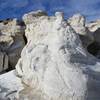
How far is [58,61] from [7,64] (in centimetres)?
236

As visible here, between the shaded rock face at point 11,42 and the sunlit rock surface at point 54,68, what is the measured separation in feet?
4.10

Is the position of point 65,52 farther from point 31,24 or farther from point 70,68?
point 31,24

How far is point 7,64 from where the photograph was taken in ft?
24.7

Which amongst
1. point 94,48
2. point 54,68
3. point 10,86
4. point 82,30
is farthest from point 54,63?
point 94,48

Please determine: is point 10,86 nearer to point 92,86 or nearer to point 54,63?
point 54,63

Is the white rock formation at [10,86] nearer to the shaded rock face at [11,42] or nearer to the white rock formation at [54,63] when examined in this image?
the white rock formation at [54,63]

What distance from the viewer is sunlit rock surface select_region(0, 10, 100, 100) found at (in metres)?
5.09

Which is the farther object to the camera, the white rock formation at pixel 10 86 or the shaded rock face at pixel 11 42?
the shaded rock face at pixel 11 42

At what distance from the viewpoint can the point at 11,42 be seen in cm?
804

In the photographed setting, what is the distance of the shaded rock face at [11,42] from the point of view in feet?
25.2

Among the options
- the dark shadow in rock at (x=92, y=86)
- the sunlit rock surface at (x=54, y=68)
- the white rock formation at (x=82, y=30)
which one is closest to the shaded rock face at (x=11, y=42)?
the sunlit rock surface at (x=54, y=68)

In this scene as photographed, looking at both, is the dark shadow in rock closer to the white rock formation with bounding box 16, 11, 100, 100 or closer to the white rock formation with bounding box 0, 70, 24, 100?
the white rock formation with bounding box 16, 11, 100, 100

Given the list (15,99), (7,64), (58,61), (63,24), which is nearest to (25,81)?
(15,99)

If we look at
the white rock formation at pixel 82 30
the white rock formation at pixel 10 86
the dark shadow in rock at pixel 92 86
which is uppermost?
the white rock formation at pixel 82 30
